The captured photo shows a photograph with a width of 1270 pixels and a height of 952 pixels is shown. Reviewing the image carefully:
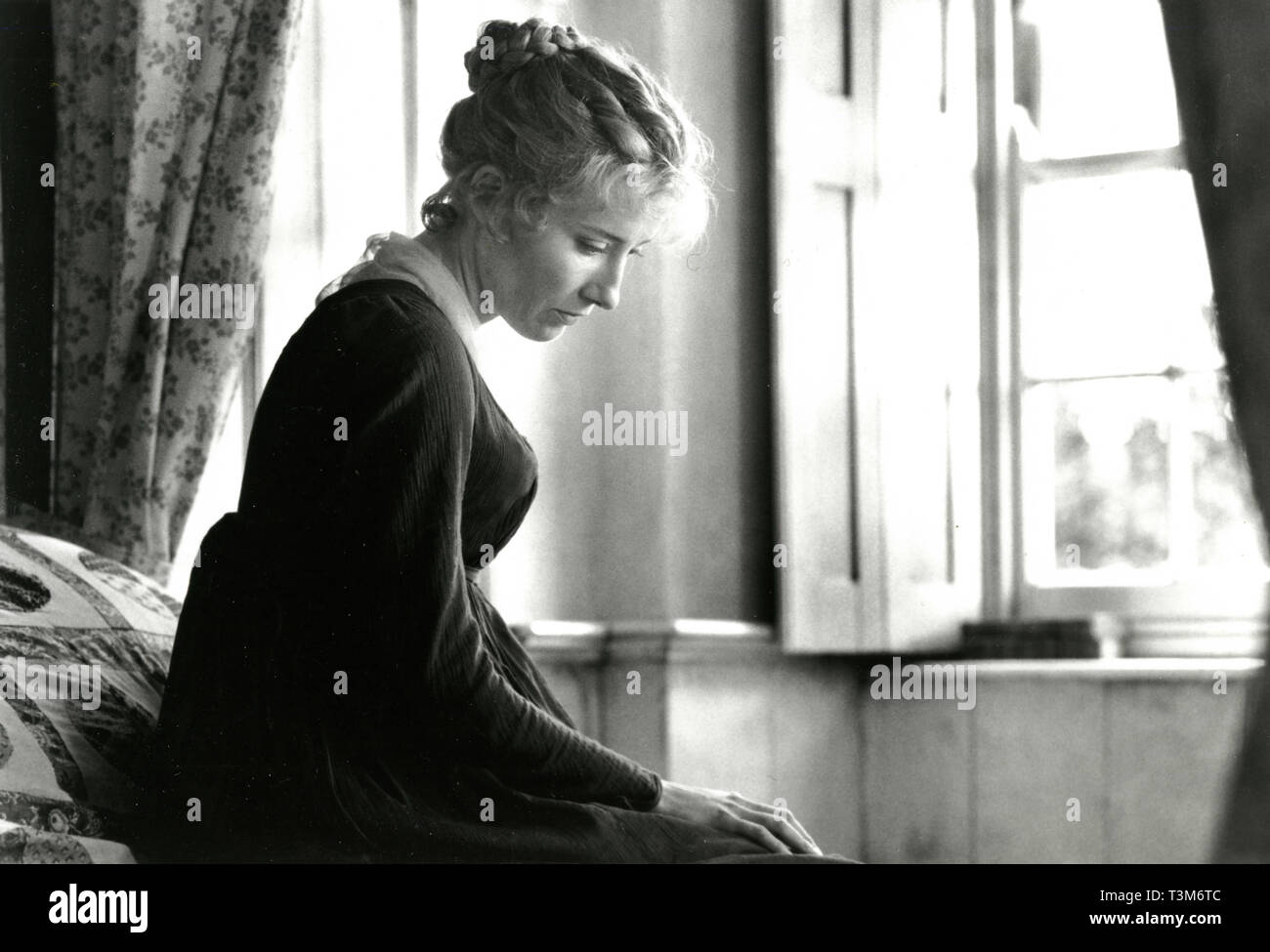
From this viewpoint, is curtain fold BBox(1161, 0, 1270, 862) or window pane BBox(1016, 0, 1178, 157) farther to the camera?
window pane BBox(1016, 0, 1178, 157)

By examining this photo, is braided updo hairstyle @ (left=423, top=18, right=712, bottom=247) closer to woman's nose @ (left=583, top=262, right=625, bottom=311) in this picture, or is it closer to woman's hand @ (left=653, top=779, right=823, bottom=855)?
woman's nose @ (left=583, top=262, right=625, bottom=311)

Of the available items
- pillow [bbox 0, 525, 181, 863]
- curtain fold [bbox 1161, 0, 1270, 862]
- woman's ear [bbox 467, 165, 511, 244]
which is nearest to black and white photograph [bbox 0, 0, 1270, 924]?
pillow [bbox 0, 525, 181, 863]

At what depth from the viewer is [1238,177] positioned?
101 centimetres

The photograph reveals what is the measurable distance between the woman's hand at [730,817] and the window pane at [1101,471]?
0.82m

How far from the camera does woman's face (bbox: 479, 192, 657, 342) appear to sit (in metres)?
1.33

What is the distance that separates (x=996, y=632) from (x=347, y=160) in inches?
40.2

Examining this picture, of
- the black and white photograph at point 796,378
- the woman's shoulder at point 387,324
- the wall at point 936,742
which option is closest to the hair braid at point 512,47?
the woman's shoulder at point 387,324

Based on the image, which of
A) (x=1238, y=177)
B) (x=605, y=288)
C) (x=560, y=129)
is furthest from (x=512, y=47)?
(x=1238, y=177)

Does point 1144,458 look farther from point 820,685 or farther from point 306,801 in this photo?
point 306,801

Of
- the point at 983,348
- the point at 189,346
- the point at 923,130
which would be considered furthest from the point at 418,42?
the point at 983,348

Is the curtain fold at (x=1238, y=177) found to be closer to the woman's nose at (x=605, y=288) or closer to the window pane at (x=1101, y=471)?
the woman's nose at (x=605, y=288)

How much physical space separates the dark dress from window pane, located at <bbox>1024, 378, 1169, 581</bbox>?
0.89 meters

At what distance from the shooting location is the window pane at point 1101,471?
1934 mm
